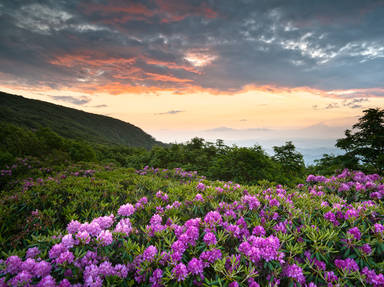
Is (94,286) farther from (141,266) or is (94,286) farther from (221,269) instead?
(221,269)

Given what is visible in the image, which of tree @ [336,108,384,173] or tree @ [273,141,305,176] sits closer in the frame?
tree @ [336,108,384,173]

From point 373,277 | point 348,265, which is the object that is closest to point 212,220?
point 348,265

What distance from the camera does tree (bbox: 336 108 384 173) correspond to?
17.1 ft

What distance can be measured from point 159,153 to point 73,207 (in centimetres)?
810

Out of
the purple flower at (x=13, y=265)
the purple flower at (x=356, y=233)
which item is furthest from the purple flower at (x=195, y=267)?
the purple flower at (x=356, y=233)

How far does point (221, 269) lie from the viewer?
5.31ft

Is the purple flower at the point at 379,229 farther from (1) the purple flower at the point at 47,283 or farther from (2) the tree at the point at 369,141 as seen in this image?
(2) the tree at the point at 369,141

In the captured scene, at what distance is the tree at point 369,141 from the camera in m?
5.20

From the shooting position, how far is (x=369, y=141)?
209 inches

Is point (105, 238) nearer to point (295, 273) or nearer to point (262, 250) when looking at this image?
point (262, 250)

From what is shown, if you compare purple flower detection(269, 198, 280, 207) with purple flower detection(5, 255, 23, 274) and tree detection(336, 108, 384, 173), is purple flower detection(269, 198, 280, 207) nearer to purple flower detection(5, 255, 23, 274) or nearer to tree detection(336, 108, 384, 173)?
purple flower detection(5, 255, 23, 274)

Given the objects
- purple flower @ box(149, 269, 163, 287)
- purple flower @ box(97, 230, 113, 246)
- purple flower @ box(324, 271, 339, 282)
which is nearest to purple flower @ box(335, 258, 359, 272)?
purple flower @ box(324, 271, 339, 282)

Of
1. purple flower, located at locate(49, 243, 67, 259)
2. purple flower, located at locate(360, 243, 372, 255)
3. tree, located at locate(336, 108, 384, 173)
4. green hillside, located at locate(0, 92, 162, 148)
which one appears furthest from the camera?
green hillside, located at locate(0, 92, 162, 148)

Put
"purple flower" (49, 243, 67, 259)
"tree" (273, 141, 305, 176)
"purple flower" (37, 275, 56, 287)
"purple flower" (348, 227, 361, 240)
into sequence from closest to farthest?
1. "purple flower" (37, 275, 56, 287)
2. "purple flower" (49, 243, 67, 259)
3. "purple flower" (348, 227, 361, 240)
4. "tree" (273, 141, 305, 176)
